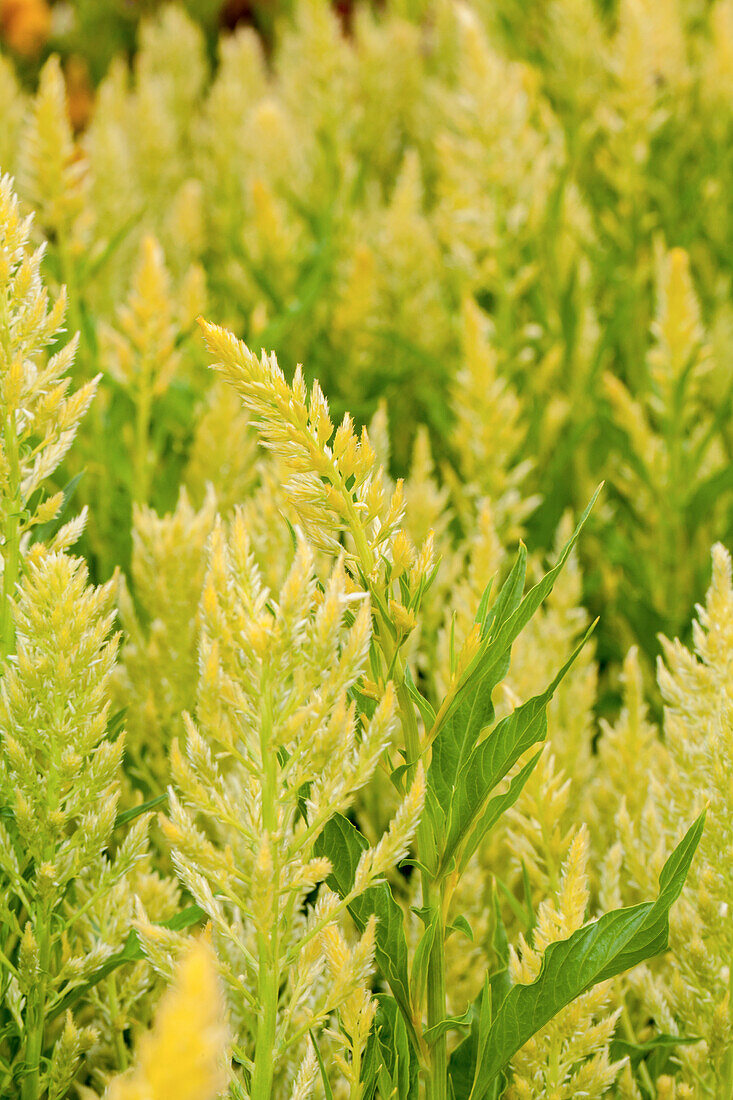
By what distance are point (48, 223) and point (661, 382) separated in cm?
69

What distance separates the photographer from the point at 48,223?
3.95 ft

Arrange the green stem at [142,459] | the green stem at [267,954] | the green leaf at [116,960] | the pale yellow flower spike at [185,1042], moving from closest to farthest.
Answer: the pale yellow flower spike at [185,1042] → the green stem at [267,954] → the green leaf at [116,960] → the green stem at [142,459]

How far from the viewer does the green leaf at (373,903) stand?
1.80 feet

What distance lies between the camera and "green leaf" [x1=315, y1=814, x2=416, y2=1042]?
549 millimetres

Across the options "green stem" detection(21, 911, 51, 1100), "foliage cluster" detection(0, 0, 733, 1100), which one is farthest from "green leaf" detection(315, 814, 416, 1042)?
"green stem" detection(21, 911, 51, 1100)

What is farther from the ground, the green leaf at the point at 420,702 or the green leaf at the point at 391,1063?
the green leaf at the point at 420,702

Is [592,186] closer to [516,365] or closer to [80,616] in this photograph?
[516,365]

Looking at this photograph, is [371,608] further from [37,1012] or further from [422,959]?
[37,1012]

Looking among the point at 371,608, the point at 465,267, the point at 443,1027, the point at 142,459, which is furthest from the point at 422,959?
the point at 465,267

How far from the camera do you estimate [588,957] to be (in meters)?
0.53

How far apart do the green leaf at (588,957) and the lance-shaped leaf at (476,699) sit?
92 mm

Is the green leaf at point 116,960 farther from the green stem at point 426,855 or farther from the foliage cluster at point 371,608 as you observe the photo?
the green stem at point 426,855

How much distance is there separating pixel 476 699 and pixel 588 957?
135 millimetres

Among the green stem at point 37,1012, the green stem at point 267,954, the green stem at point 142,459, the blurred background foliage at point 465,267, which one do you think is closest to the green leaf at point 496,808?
the green stem at point 267,954
